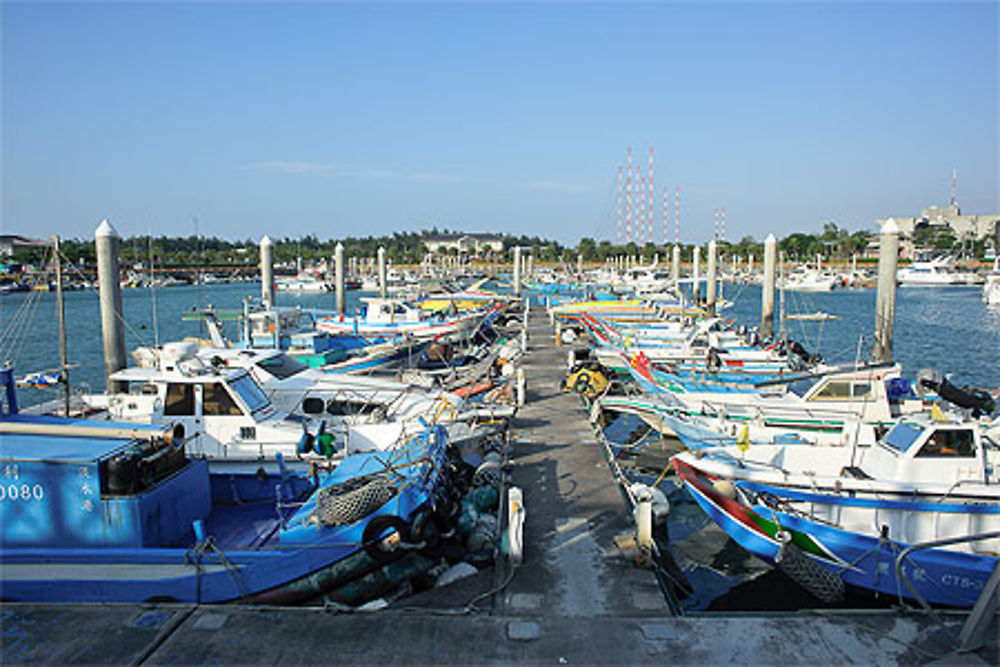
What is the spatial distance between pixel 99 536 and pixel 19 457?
1349mm

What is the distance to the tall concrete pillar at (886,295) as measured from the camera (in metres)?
22.5

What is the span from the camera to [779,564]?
986 centimetres

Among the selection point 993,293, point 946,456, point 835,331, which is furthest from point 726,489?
point 993,293

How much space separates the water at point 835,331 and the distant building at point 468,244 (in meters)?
72.0

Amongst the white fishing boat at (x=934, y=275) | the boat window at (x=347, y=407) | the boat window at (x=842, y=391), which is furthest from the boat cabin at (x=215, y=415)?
the white fishing boat at (x=934, y=275)

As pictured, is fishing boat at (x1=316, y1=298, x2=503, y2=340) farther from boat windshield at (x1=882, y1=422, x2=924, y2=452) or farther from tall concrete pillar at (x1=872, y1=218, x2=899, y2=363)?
boat windshield at (x1=882, y1=422, x2=924, y2=452)

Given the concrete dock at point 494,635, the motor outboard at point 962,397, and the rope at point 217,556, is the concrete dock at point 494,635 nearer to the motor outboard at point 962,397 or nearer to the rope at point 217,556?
the rope at point 217,556

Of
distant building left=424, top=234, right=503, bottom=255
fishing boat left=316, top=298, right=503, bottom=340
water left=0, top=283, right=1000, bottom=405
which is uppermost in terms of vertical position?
distant building left=424, top=234, right=503, bottom=255

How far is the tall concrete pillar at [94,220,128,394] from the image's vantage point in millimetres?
18062

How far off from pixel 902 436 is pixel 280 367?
38.1 ft

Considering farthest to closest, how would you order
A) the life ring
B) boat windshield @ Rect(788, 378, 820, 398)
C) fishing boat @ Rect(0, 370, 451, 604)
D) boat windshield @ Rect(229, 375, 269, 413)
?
boat windshield @ Rect(788, 378, 820, 398)
boat windshield @ Rect(229, 375, 269, 413)
the life ring
fishing boat @ Rect(0, 370, 451, 604)

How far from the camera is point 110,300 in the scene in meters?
18.2

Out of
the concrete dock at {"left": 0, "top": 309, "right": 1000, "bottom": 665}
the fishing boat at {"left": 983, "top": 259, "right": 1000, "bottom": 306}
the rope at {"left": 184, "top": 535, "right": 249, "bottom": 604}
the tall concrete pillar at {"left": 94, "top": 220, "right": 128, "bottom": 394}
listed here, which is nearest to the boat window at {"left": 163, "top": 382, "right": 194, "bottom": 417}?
the rope at {"left": 184, "top": 535, "right": 249, "bottom": 604}

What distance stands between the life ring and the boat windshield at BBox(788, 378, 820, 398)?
38.0 ft
